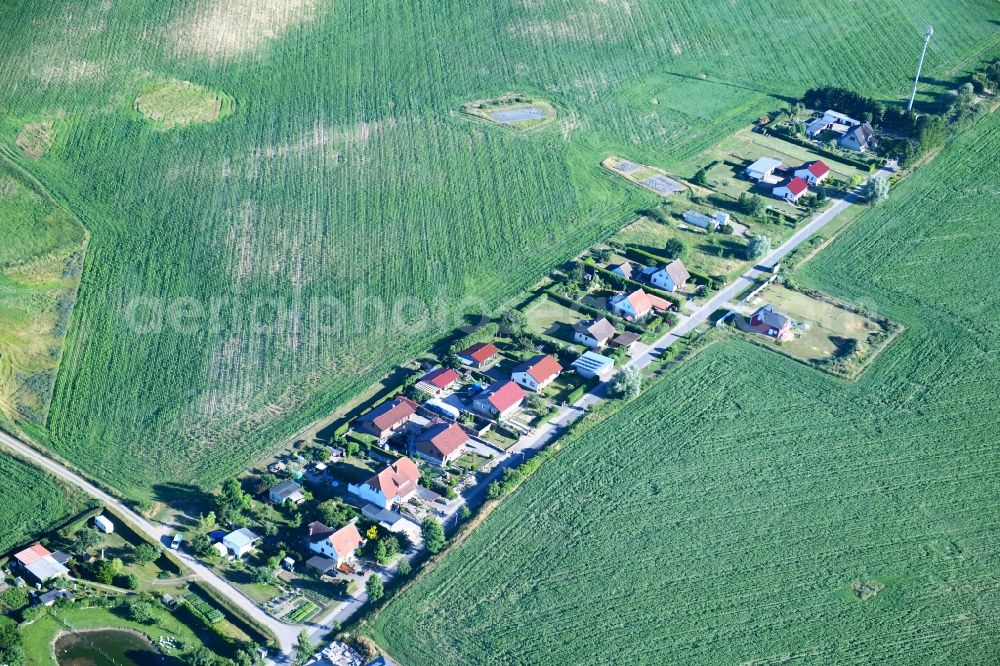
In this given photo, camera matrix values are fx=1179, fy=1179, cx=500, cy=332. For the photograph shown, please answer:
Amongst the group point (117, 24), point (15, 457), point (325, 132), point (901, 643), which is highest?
point (117, 24)

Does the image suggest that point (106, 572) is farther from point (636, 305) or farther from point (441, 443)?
point (636, 305)

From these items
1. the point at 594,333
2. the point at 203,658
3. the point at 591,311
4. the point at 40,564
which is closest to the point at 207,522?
the point at 40,564

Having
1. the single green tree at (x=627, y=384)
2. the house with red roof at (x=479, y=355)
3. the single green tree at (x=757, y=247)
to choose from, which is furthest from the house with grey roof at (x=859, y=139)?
the house with red roof at (x=479, y=355)

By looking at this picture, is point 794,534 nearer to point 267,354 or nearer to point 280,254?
point 267,354

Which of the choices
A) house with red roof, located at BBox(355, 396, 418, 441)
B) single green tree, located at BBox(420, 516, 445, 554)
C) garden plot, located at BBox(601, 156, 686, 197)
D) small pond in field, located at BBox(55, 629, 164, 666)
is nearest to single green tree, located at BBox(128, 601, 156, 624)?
small pond in field, located at BBox(55, 629, 164, 666)

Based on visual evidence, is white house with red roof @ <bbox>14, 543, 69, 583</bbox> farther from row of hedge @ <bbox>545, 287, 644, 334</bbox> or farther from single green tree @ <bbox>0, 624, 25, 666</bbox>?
row of hedge @ <bbox>545, 287, 644, 334</bbox>

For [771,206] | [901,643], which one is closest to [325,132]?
[771,206]
